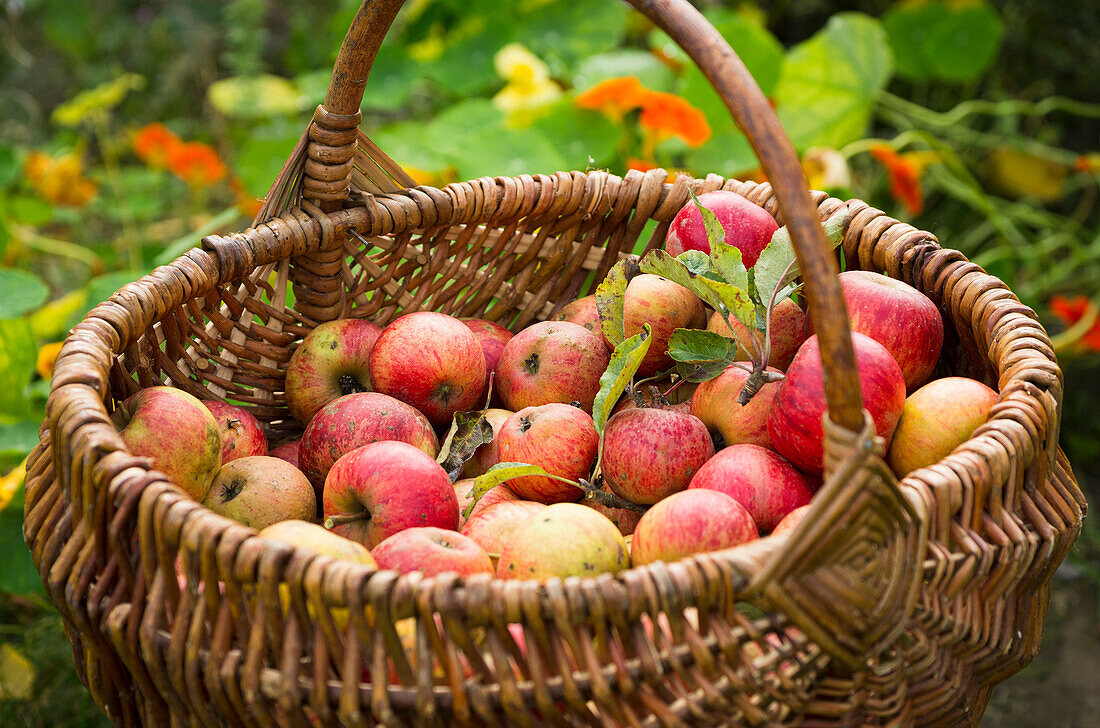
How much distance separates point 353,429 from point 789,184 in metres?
0.59

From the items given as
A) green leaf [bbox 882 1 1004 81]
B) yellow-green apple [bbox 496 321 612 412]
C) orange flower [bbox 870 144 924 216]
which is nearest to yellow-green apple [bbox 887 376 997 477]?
yellow-green apple [bbox 496 321 612 412]

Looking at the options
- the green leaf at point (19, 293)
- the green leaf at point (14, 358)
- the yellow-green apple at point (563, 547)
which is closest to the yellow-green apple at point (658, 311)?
the yellow-green apple at point (563, 547)

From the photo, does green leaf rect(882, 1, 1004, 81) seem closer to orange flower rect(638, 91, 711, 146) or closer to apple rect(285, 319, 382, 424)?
orange flower rect(638, 91, 711, 146)

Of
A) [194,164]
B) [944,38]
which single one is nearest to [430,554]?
[194,164]

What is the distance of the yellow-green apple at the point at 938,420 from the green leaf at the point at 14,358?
1322mm

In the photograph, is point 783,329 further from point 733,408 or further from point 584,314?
point 584,314

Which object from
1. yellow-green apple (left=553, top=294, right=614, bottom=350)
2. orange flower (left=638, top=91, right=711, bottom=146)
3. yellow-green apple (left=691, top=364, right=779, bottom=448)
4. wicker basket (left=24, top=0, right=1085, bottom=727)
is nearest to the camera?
wicker basket (left=24, top=0, right=1085, bottom=727)

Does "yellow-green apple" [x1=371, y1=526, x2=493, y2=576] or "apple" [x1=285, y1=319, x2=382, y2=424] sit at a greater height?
"apple" [x1=285, y1=319, x2=382, y2=424]

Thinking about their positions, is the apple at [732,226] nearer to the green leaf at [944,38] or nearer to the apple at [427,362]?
the apple at [427,362]

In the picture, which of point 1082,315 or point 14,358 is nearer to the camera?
point 14,358

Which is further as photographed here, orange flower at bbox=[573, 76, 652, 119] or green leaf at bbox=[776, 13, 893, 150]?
green leaf at bbox=[776, 13, 893, 150]

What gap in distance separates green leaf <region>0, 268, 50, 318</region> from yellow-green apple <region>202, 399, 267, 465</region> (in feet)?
2.46

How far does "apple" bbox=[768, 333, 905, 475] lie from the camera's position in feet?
2.60

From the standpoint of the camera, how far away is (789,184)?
0.62 m
